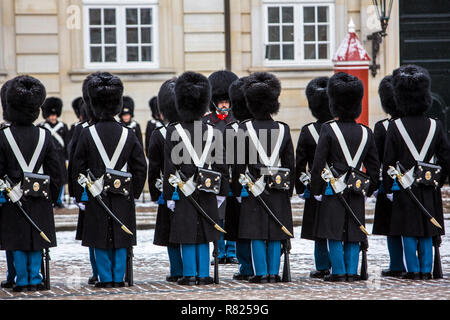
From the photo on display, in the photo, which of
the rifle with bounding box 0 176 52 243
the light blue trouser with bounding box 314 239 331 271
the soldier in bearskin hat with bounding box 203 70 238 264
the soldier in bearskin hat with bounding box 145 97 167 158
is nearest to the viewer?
the rifle with bounding box 0 176 52 243

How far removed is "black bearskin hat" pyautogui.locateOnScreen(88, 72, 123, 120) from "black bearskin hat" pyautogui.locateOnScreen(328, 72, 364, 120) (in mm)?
1767

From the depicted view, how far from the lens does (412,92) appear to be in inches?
386

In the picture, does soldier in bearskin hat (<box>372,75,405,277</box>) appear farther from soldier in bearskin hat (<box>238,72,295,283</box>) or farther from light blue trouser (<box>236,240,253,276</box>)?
light blue trouser (<box>236,240,253,276</box>)

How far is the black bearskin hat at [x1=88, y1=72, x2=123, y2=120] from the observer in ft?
30.8

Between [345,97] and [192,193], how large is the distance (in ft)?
4.94

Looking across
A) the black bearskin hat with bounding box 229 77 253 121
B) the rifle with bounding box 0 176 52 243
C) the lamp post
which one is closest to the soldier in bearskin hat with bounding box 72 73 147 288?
the rifle with bounding box 0 176 52 243

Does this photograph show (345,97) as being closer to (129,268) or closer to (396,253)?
(396,253)

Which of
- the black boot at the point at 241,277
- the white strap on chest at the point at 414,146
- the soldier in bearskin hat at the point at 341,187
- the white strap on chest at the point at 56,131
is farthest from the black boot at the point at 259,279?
the white strap on chest at the point at 56,131

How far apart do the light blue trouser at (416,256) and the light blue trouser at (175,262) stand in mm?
1855

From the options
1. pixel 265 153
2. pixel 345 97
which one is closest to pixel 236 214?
pixel 265 153

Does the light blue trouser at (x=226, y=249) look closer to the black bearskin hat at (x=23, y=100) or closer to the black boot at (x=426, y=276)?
the black boot at (x=426, y=276)

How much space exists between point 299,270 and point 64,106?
912 centimetres

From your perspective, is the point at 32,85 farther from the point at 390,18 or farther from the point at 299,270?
the point at 390,18

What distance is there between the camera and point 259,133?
9.61 meters
